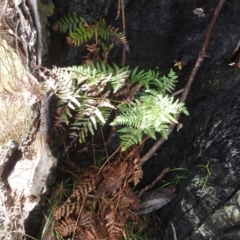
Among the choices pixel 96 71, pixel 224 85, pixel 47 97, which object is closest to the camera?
pixel 47 97

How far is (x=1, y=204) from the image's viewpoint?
265 cm

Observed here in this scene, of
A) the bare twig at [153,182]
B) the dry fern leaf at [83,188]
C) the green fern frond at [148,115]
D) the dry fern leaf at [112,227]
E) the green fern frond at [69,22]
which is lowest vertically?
the dry fern leaf at [112,227]

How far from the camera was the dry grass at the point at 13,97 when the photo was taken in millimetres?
2508

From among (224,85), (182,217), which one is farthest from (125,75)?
(182,217)

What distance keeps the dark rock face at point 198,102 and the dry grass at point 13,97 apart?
27 centimetres

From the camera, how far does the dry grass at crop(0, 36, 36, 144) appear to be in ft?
8.23

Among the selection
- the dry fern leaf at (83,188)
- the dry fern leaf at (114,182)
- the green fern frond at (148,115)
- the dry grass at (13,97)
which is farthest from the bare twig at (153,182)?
the dry grass at (13,97)

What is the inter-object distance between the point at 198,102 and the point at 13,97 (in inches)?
54.0

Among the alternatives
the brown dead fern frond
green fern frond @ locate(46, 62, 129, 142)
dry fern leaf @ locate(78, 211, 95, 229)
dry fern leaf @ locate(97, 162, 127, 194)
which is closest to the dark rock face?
green fern frond @ locate(46, 62, 129, 142)

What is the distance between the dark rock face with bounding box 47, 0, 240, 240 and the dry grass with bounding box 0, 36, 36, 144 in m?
0.27

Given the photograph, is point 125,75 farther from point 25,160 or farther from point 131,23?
point 25,160

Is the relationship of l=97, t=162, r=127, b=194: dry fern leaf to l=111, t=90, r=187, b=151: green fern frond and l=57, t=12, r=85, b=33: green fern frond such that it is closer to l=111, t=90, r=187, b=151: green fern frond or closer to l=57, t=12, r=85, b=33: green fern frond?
l=111, t=90, r=187, b=151: green fern frond

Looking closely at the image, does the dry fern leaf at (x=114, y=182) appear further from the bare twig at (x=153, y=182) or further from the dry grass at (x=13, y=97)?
the dry grass at (x=13, y=97)

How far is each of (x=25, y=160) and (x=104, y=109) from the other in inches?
27.5
